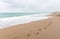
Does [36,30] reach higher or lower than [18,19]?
lower

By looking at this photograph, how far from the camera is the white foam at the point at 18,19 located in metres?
0.90

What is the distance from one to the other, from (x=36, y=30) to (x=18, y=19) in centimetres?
19

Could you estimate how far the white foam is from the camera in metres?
0.90

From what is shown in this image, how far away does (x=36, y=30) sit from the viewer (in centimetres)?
102

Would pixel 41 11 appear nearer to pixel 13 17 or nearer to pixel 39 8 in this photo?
pixel 39 8

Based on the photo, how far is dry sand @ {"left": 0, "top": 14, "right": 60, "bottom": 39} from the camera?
2.89 feet

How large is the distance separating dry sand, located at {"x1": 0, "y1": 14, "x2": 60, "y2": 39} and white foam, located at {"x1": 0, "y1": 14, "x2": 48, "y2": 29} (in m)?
0.03

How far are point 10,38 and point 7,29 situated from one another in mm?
75

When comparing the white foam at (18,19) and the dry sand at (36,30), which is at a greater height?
the white foam at (18,19)

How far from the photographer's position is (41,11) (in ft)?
3.87

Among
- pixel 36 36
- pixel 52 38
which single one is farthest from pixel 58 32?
pixel 36 36

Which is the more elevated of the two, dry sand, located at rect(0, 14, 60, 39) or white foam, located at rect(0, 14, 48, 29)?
white foam, located at rect(0, 14, 48, 29)

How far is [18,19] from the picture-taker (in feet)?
3.30

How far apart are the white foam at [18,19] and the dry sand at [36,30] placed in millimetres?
32
